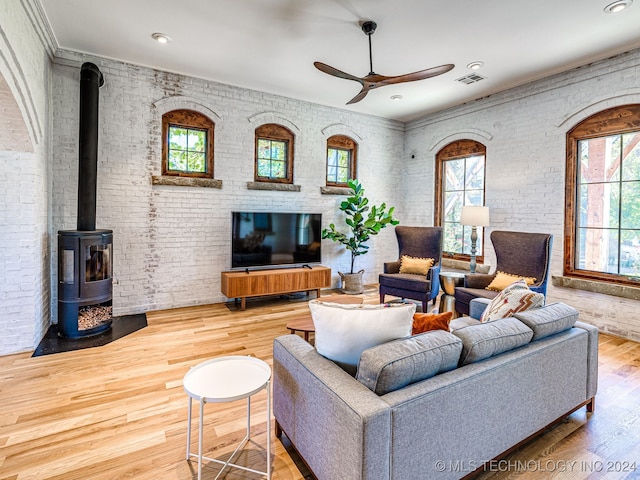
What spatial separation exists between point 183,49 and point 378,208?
3848mm

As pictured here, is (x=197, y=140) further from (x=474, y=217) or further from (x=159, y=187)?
(x=474, y=217)

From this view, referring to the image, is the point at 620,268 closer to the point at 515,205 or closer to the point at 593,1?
the point at 515,205

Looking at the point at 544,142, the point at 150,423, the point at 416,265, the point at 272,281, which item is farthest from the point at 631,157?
the point at 150,423

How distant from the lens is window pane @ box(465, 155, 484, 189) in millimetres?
5262

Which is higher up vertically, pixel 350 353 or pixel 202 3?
pixel 202 3

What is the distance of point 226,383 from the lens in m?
1.60

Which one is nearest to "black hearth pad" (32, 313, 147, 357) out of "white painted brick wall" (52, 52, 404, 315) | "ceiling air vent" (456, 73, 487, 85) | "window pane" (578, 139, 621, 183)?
"white painted brick wall" (52, 52, 404, 315)

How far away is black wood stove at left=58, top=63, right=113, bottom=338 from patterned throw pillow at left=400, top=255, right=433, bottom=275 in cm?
369

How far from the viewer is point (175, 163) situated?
14.8 feet

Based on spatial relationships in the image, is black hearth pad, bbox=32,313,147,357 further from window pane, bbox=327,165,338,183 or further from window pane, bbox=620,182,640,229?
window pane, bbox=620,182,640,229

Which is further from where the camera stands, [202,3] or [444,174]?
[444,174]

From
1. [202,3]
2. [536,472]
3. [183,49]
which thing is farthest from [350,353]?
[183,49]

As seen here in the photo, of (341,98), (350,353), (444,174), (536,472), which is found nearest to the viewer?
(350,353)

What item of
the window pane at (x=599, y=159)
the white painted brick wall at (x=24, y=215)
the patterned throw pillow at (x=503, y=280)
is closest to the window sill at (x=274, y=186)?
the white painted brick wall at (x=24, y=215)
